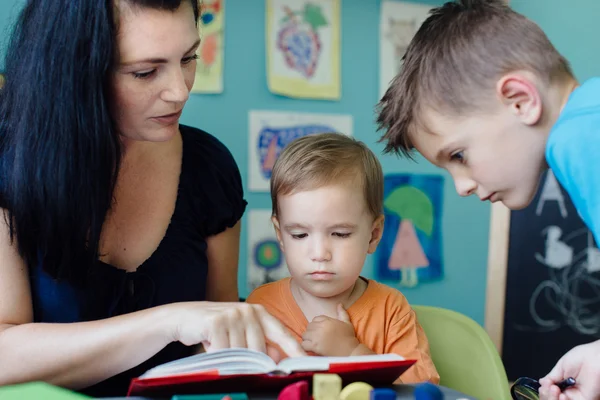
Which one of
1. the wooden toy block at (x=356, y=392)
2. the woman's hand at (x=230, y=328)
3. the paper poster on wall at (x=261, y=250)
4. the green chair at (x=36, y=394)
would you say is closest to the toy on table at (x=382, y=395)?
the wooden toy block at (x=356, y=392)

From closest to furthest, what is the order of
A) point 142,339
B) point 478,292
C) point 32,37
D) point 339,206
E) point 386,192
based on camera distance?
point 142,339 → point 32,37 → point 339,206 → point 386,192 → point 478,292

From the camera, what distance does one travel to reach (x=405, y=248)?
221cm

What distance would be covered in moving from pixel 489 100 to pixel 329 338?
47 cm

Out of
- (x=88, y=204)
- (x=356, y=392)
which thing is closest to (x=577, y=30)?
(x=88, y=204)

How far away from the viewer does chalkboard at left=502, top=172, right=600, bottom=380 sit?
6.88 feet

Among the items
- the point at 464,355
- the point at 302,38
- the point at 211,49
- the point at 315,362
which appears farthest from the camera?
the point at 302,38

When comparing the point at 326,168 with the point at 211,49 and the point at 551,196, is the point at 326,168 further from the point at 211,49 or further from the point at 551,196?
the point at 551,196

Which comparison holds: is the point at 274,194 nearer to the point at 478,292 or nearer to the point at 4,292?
the point at 4,292

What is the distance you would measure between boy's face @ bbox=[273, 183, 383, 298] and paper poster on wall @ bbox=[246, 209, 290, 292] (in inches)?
30.1

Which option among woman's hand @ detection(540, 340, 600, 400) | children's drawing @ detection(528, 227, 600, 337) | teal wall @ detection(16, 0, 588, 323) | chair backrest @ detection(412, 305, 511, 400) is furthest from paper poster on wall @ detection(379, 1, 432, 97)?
woman's hand @ detection(540, 340, 600, 400)

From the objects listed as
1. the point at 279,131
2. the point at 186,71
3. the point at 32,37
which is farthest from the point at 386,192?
the point at 32,37

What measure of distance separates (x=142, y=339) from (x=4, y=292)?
0.26 metres

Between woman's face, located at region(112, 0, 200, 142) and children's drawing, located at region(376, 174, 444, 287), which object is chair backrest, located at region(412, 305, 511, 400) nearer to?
woman's face, located at region(112, 0, 200, 142)

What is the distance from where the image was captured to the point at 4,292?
1.03 metres
